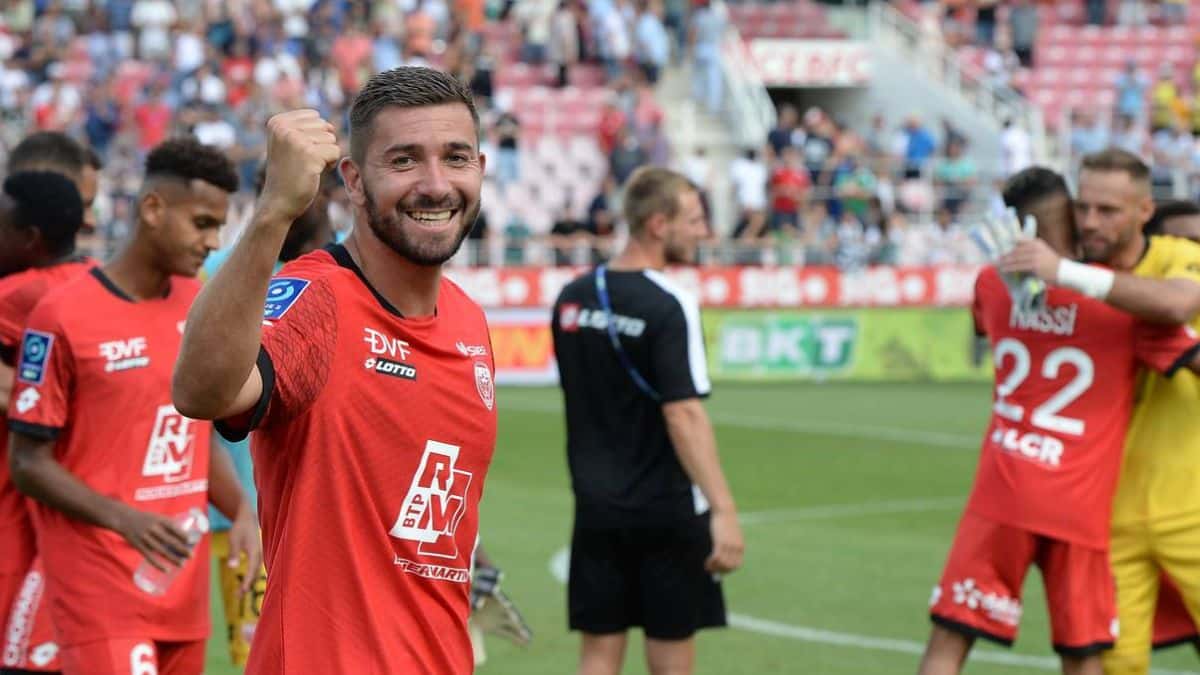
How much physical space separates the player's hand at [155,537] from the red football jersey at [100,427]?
0.61ft

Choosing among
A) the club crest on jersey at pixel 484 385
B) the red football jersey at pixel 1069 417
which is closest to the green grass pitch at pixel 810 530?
the red football jersey at pixel 1069 417

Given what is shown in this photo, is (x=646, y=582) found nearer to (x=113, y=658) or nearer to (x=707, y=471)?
(x=707, y=471)

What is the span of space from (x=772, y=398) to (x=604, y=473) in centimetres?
1528

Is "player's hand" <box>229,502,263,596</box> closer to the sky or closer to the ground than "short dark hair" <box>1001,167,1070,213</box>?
closer to the ground

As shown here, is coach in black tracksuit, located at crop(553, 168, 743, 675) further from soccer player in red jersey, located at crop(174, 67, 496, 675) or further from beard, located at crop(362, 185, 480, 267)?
beard, located at crop(362, 185, 480, 267)

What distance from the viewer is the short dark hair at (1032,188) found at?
6723 mm

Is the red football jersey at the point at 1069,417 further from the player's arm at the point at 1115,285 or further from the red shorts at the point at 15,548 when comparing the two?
the red shorts at the point at 15,548

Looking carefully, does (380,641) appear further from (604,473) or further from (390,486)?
(604,473)

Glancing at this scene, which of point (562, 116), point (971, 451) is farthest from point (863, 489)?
point (562, 116)

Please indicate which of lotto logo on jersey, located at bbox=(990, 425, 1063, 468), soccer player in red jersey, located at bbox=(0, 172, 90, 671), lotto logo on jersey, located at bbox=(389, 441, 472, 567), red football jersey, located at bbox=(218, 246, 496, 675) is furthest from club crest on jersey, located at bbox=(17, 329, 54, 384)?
lotto logo on jersey, located at bbox=(990, 425, 1063, 468)

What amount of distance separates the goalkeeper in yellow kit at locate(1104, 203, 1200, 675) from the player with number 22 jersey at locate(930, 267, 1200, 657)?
132mm

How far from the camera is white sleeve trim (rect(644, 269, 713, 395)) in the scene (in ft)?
22.1

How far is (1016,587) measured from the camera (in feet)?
22.0

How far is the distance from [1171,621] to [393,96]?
446 cm
